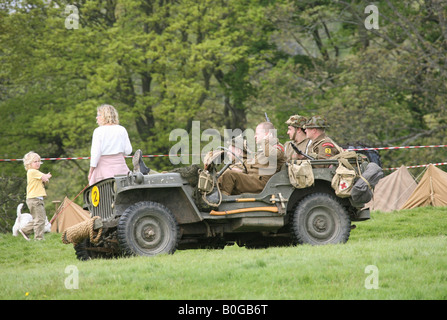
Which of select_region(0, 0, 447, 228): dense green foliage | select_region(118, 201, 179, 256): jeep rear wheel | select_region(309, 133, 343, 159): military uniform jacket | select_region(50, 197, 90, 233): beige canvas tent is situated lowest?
select_region(118, 201, 179, 256): jeep rear wheel

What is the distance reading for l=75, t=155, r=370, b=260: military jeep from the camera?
942cm

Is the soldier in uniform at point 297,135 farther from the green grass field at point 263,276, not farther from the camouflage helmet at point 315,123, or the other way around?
the green grass field at point 263,276

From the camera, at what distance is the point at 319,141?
434 inches

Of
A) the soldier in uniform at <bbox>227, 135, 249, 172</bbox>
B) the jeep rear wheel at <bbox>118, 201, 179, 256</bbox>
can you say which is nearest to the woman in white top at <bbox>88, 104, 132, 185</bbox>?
the jeep rear wheel at <bbox>118, 201, 179, 256</bbox>

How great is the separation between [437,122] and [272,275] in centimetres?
2128

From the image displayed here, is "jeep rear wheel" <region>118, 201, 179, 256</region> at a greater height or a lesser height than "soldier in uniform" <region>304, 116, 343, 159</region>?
lesser

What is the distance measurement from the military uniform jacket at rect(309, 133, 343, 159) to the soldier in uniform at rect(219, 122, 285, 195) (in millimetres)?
680

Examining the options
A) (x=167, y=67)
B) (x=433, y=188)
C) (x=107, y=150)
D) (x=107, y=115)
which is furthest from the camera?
(x=167, y=67)

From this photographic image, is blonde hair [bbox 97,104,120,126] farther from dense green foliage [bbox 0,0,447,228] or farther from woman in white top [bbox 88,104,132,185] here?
dense green foliage [bbox 0,0,447,228]

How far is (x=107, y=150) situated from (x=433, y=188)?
9.55 metres

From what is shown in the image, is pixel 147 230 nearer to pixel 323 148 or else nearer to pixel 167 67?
pixel 323 148

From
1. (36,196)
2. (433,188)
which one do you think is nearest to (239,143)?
(36,196)
